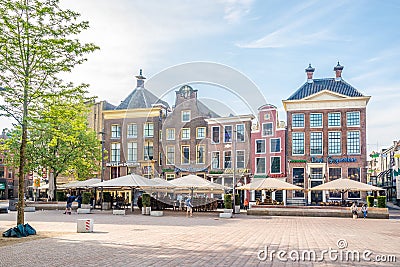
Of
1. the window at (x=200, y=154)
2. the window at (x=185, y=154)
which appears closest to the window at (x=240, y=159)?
the window at (x=200, y=154)

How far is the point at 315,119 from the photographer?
4616 centimetres

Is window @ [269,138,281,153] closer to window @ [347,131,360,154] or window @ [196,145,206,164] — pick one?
window @ [347,131,360,154]

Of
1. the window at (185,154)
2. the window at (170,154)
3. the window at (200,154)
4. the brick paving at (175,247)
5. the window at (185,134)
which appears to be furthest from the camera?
the window at (170,154)

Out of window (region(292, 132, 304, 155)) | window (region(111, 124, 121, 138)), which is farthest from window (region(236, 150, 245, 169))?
window (region(111, 124, 121, 138))

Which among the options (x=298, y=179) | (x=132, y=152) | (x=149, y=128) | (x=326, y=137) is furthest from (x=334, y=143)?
(x=132, y=152)

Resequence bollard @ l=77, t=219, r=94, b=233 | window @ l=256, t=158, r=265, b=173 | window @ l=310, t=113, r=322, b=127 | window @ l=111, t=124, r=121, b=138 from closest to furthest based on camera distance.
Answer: bollard @ l=77, t=219, r=94, b=233 → window @ l=310, t=113, r=322, b=127 → window @ l=256, t=158, r=265, b=173 → window @ l=111, t=124, r=121, b=138

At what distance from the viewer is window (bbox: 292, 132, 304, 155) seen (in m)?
46.1

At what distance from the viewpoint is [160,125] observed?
162 ft

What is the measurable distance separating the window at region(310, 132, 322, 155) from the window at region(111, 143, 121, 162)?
22.1 metres

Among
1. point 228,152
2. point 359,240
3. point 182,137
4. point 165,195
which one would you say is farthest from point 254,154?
point 359,240

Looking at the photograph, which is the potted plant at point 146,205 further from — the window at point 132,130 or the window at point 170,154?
the window at point 132,130

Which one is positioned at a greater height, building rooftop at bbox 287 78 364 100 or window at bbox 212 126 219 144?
building rooftop at bbox 287 78 364 100

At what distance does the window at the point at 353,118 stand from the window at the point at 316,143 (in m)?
3.09

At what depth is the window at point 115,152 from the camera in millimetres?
52875
